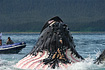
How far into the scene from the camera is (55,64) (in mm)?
8070

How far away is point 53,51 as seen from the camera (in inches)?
329

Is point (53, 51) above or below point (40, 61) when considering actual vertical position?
above

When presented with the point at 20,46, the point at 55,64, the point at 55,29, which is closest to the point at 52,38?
the point at 55,29

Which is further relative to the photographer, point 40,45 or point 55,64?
point 40,45

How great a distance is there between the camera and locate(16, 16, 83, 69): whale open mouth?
817 cm

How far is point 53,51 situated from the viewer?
8352mm

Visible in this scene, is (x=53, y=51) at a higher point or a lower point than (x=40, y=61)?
higher

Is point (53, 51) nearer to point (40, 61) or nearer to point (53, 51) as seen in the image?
point (53, 51)

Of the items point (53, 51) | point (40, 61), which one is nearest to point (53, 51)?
point (53, 51)

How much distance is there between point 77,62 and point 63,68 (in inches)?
32.5

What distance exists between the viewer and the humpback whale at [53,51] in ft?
26.8

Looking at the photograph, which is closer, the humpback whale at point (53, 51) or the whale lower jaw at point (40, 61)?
the whale lower jaw at point (40, 61)

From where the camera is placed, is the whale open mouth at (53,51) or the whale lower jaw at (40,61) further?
the whale open mouth at (53,51)

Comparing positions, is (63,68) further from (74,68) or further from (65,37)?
(65,37)
